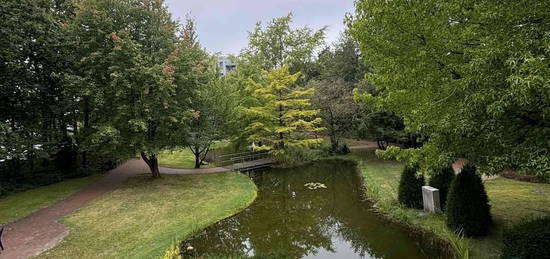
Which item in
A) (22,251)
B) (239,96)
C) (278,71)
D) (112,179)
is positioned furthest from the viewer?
(239,96)

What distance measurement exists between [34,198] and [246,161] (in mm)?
11820

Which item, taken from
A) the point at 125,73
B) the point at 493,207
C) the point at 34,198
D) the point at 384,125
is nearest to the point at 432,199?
the point at 493,207

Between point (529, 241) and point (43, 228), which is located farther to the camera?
point (43, 228)

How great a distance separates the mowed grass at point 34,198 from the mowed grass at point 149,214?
2148 millimetres

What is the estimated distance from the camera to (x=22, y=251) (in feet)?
29.0

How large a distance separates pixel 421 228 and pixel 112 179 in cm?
1607

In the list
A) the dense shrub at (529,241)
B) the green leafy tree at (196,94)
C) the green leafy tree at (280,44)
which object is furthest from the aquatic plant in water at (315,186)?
the green leafy tree at (280,44)

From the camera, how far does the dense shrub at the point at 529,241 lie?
19.0 ft

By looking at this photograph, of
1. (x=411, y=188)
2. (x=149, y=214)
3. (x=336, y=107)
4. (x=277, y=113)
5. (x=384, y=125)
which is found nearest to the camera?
(x=411, y=188)

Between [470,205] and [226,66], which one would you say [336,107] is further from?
[226,66]

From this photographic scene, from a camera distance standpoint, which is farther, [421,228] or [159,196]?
[159,196]

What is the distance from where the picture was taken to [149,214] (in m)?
11.7

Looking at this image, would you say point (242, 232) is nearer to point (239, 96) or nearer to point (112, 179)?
point (112, 179)

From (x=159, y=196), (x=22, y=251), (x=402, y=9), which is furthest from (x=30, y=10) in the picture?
(x=402, y=9)
